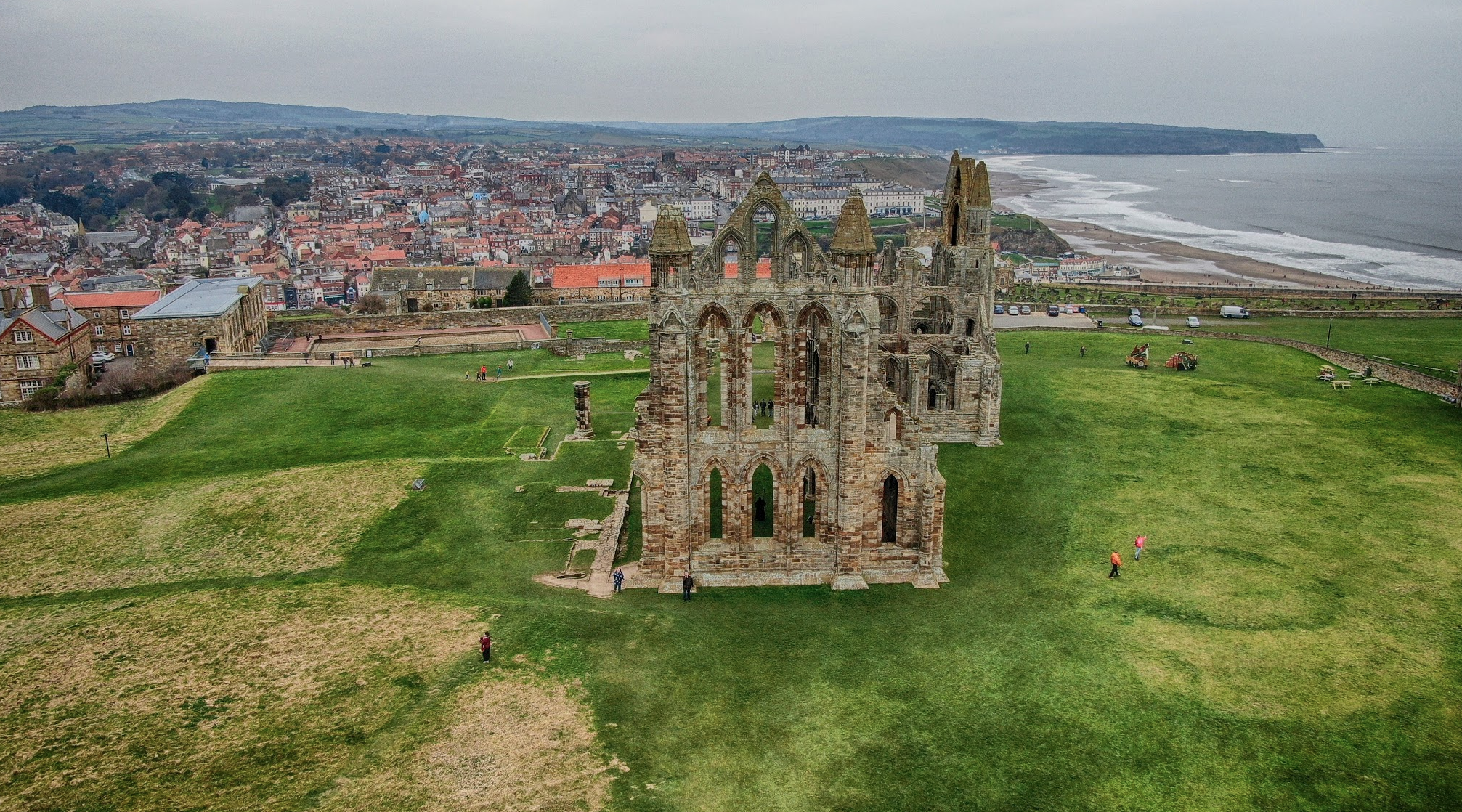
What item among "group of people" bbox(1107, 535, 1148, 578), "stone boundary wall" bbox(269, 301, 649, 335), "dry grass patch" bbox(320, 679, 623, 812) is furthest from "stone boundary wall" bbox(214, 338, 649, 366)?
"dry grass patch" bbox(320, 679, 623, 812)

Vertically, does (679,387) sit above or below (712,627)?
above

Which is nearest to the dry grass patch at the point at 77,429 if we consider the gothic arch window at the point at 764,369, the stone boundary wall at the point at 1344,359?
the gothic arch window at the point at 764,369

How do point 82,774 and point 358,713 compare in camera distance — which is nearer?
point 82,774

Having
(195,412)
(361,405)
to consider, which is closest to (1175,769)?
(361,405)

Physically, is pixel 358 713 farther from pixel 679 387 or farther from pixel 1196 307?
pixel 1196 307

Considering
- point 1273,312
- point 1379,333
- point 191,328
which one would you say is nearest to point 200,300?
point 191,328
